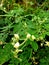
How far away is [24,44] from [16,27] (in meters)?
0.20

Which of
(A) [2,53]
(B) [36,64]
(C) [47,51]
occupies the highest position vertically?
(A) [2,53]

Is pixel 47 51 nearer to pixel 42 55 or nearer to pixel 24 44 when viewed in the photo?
pixel 42 55

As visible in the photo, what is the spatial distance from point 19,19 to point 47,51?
0.85 ft

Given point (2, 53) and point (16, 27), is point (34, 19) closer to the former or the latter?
point (16, 27)

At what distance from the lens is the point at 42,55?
4.18ft

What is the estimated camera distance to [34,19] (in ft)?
4.11

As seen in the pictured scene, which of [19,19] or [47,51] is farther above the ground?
[19,19]

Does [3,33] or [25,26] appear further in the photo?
[3,33]

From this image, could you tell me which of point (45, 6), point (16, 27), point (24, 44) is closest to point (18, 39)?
point (24, 44)

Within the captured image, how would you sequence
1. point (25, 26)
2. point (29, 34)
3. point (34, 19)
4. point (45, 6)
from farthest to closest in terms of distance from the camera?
point (45, 6) → point (34, 19) → point (25, 26) → point (29, 34)

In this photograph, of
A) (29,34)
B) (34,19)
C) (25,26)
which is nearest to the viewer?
(29,34)

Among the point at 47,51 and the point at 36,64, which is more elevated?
the point at 47,51

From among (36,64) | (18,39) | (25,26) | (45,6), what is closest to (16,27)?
(25,26)

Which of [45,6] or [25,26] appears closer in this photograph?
[25,26]
